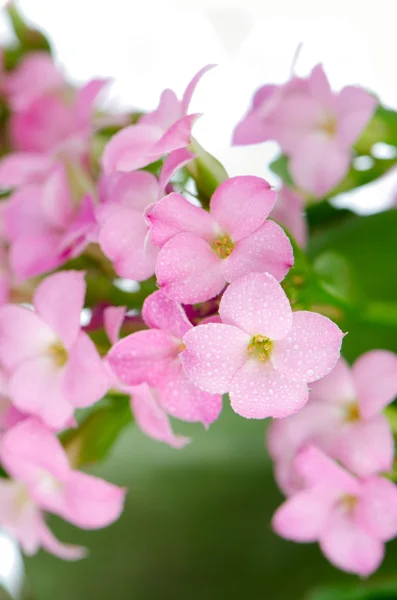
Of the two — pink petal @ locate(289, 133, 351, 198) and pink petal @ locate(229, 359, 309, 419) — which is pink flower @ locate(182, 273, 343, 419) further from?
pink petal @ locate(289, 133, 351, 198)

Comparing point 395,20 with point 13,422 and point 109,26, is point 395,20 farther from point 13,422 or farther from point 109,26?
point 13,422

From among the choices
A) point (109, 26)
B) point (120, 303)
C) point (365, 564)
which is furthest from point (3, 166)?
point (109, 26)

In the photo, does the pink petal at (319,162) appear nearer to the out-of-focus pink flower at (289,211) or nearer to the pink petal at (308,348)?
the out-of-focus pink flower at (289,211)

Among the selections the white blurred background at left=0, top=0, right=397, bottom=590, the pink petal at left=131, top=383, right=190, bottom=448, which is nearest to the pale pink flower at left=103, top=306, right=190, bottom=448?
the pink petal at left=131, top=383, right=190, bottom=448

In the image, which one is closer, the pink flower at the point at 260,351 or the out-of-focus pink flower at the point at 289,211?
the pink flower at the point at 260,351

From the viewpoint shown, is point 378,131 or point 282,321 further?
point 378,131

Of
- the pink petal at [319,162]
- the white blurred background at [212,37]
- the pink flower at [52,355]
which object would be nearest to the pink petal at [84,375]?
the pink flower at [52,355]
